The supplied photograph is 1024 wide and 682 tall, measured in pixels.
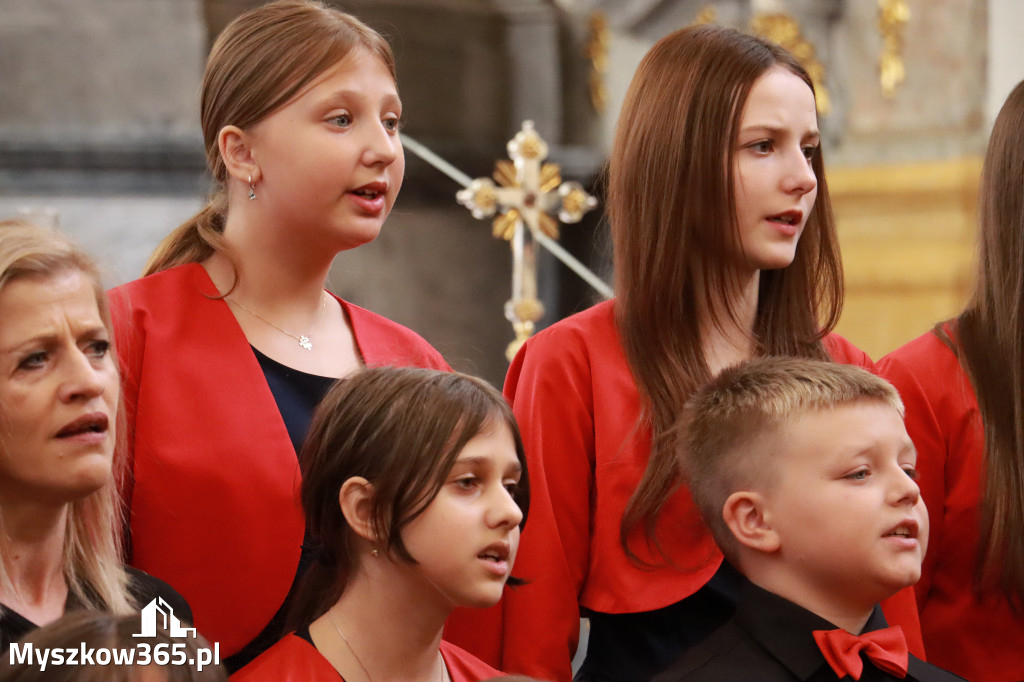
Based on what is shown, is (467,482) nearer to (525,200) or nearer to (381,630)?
(381,630)

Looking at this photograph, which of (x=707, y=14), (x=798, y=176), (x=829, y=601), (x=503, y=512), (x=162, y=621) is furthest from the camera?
(x=707, y=14)

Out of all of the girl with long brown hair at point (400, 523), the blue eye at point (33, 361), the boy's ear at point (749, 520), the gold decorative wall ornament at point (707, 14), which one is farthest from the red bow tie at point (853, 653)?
the gold decorative wall ornament at point (707, 14)

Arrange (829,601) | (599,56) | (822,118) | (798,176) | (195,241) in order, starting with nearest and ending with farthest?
(829,601) → (798,176) → (195,241) → (822,118) → (599,56)

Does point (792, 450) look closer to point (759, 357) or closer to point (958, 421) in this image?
point (759, 357)

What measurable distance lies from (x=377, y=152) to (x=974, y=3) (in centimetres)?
382

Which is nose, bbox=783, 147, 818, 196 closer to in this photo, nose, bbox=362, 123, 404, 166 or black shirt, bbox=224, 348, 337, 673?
nose, bbox=362, 123, 404, 166

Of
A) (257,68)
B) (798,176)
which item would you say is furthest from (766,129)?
(257,68)

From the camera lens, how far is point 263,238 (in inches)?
88.3

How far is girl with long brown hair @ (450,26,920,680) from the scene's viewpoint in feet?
7.00

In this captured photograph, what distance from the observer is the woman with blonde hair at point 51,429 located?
66.4 inches

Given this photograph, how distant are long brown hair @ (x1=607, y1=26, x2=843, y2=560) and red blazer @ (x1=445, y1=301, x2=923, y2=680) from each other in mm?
45

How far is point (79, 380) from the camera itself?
170 cm

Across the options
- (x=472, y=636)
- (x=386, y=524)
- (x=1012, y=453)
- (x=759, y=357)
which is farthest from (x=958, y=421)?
(x=386, y=524)

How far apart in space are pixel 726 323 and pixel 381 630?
817mm
